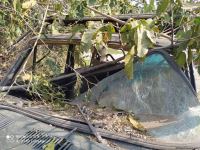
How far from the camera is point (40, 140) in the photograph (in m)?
2.78

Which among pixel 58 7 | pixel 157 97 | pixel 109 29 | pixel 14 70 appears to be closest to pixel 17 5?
pixel 58 7

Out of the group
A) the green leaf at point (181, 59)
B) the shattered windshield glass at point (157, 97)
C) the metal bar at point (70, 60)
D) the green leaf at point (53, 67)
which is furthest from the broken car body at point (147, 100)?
the green leaf at point (53, 67)

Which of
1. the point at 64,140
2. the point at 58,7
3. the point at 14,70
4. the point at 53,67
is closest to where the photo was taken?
the point at 64,140

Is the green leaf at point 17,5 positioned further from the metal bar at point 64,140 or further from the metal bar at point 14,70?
the metal bar at point 64,140

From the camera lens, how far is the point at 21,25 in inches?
236

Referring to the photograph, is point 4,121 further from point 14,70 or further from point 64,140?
point 14,70

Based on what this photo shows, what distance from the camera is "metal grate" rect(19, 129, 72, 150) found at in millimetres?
2689

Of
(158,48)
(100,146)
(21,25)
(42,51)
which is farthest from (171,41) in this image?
(21,25)

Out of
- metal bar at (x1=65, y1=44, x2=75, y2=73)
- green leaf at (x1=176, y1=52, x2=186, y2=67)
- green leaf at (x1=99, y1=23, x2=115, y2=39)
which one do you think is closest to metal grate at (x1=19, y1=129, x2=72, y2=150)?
green leaf at (x1=99, y1=23, x2=115, y2=39)

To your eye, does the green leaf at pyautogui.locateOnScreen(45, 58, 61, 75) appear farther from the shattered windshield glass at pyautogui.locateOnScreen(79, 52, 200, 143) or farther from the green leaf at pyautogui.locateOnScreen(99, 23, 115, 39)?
the green leaf at pyautogui.locateOnScreen(99, 23, 115, 39)

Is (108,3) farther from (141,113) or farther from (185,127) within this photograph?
(185,127)

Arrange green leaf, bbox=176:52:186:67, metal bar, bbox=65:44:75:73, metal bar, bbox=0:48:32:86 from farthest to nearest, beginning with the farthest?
metal bar, bbox=65:44:75:73 → metal bar, bbox=0:48:32:86 → green leaf, bbox=176:52:186:67

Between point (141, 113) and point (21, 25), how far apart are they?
134 inches

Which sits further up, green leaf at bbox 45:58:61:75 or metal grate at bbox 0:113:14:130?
green leaf at bbox 45:58:61:75
